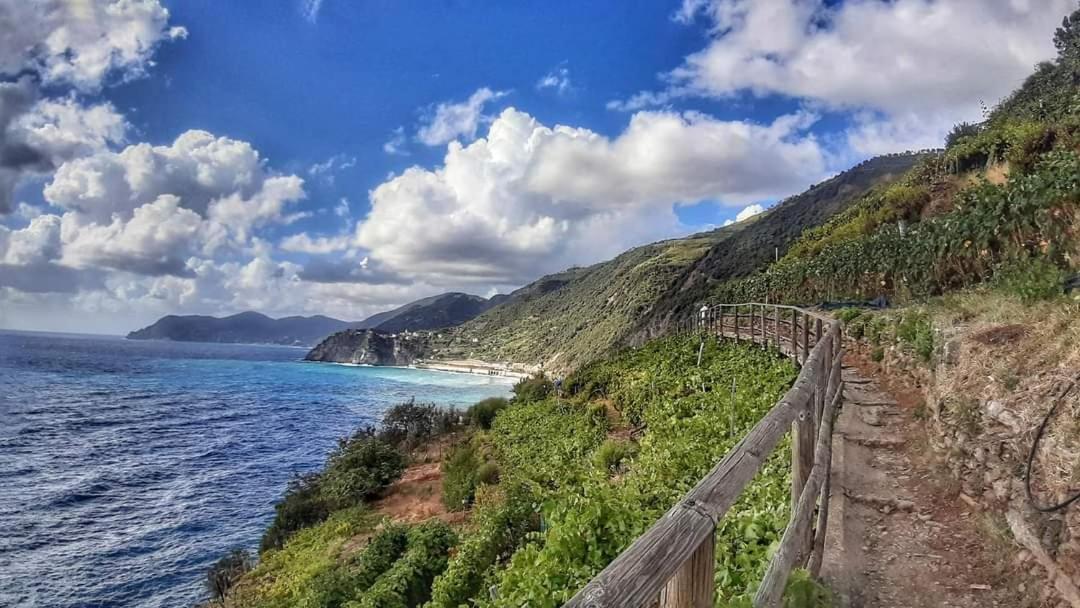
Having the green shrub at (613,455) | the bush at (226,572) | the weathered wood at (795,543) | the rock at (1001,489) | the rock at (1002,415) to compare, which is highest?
the rock at (1002,415)

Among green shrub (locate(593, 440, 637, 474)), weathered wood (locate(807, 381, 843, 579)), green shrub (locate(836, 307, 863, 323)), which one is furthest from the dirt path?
green shrub (locate(836, 307, 863, 323))

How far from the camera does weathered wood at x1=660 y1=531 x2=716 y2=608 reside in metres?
1.60

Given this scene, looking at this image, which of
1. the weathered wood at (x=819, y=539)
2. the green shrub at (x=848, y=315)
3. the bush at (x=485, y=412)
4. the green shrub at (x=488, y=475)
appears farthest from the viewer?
the bush at (x=485, y=412)

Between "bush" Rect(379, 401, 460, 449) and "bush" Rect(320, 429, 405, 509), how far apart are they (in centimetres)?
768

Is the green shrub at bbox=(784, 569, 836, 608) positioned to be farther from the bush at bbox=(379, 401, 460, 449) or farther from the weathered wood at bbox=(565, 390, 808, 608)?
the bush at bbox=(379, 401, 460, 449)

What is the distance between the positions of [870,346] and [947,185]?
36.7m

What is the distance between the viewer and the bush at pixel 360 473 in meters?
22.9

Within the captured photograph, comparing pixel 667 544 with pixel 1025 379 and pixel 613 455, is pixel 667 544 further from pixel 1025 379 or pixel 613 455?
pixel 613 455

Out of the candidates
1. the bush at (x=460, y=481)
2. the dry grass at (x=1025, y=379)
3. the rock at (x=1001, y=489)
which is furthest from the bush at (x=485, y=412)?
the rock at (x=1001, y=489)

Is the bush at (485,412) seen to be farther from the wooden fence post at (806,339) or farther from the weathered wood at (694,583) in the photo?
the weathered wood at (694,583)

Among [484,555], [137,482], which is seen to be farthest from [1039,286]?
[137,482]

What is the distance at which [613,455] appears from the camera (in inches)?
498

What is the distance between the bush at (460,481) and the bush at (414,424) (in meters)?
12.6

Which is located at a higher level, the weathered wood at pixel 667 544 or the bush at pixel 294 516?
the weathered wood at pixel 667 544
